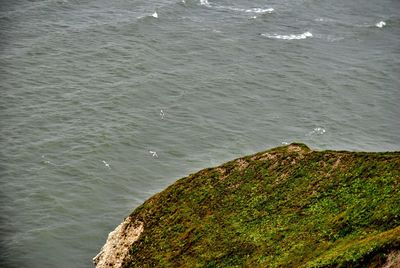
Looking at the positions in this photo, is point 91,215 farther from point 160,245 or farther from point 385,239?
point 385,239

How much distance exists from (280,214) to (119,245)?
12483mm

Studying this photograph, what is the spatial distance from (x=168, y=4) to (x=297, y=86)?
109 ft

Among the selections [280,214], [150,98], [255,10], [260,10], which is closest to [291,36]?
[260,10]

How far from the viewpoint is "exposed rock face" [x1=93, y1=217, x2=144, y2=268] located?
38719mm

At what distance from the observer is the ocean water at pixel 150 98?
49.7 metres

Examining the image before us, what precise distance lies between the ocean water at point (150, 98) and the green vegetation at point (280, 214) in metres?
9.07

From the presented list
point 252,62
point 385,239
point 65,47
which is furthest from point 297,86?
point 385,239

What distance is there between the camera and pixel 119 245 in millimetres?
40000

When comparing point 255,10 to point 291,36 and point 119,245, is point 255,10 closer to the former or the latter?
point 291,36

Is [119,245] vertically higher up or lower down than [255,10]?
lower down

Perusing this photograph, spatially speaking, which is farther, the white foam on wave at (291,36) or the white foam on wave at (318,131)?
the white foam on wave at (291,36)

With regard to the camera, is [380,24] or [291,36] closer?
[291,36]

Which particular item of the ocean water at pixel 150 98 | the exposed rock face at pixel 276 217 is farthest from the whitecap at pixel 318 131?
the exposed rock face at pixel 276 217

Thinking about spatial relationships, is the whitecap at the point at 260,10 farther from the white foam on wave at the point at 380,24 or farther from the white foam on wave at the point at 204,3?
the white foam on wave at the point at 380,24
